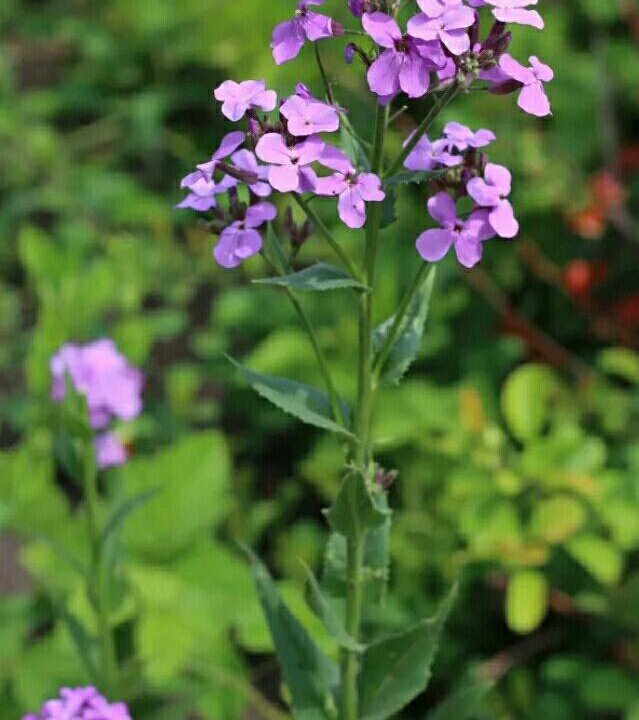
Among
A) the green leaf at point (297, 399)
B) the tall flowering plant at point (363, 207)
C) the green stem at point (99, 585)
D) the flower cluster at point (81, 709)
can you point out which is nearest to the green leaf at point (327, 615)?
the tall flowering plant at point (363, 207)

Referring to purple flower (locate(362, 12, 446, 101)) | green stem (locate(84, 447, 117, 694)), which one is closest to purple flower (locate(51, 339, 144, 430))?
green stem (locate(84, 447, 117, 694))

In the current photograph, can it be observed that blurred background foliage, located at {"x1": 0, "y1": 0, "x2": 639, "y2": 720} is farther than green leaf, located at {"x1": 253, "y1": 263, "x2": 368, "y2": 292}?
Yes

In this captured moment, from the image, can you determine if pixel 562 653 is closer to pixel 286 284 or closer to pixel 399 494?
A: pixel 399 494

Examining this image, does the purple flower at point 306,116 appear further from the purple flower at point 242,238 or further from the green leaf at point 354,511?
the green leaf at point 354,511

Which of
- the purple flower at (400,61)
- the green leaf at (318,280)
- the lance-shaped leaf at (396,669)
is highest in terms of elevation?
the purple flower at (400,61)

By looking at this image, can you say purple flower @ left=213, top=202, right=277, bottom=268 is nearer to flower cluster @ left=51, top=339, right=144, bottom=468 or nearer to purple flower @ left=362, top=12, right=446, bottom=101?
purple flower @ left=362, top=12, right=446, bottom=101
